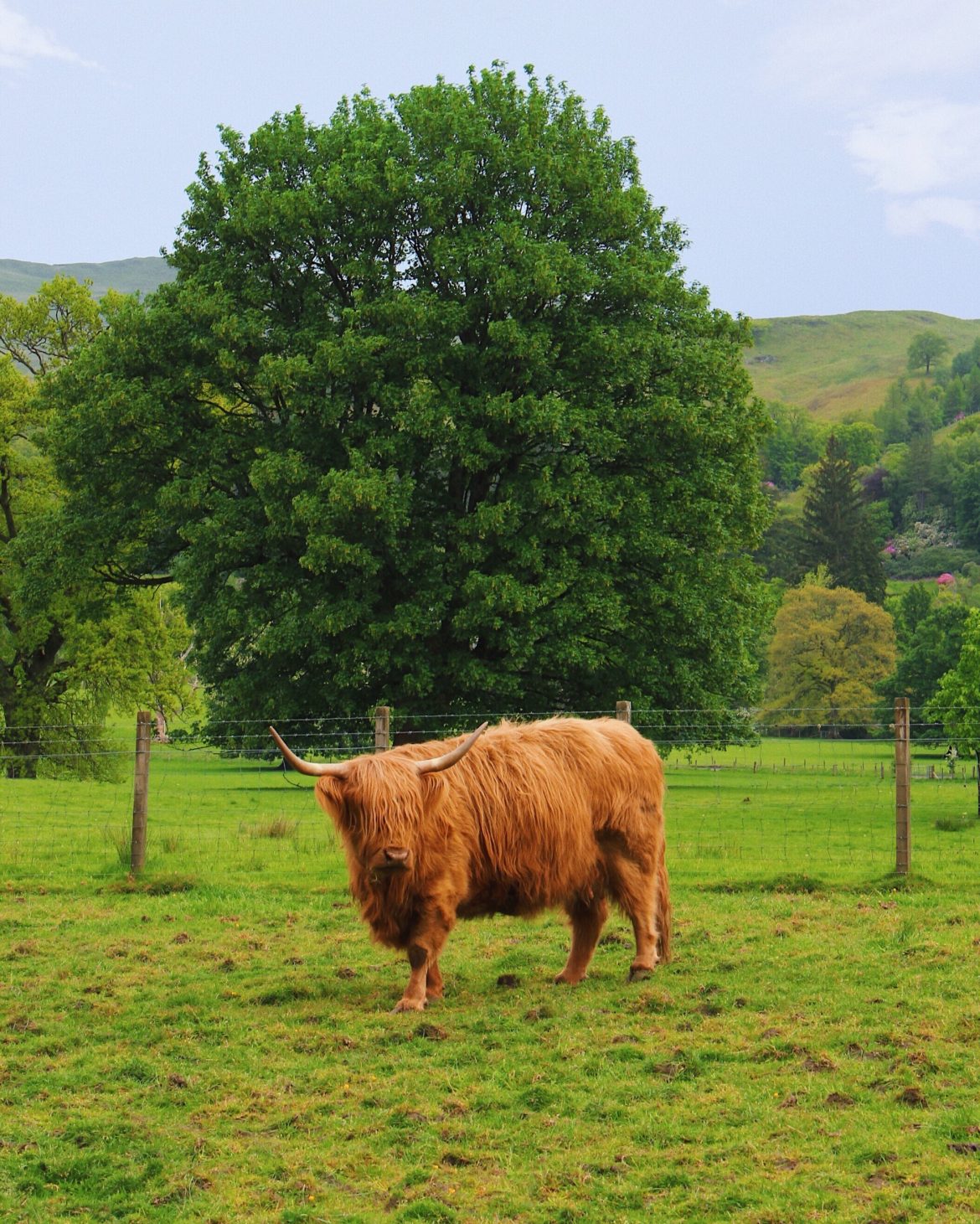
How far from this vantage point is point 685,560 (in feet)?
69.7

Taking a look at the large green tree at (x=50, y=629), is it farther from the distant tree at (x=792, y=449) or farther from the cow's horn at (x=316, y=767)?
the distant tree at (x=792, y=449)

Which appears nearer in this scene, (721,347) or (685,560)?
(685,560)

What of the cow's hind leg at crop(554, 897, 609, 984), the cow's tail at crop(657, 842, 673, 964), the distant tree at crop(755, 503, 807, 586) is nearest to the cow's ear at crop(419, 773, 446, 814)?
the cow's hind leg at crop(554, 897, 609, 984)

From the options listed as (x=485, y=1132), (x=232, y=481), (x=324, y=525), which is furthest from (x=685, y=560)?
(x=485, y=1132)

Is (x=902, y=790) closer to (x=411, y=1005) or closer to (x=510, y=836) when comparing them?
(x=510, y=836)

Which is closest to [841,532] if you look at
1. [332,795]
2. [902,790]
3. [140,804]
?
[902,790]

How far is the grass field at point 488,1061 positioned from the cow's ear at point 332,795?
1194 millimetres

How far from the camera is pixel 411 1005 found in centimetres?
759

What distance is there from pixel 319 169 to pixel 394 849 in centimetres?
1625

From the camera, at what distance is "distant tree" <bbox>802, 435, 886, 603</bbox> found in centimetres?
8025

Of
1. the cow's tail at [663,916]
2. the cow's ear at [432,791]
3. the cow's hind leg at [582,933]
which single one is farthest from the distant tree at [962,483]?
the cow's ear at [432,791]

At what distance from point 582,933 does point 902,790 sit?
4.92 m

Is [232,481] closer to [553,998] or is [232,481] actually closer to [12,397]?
[12,397]

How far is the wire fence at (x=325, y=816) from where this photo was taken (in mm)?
13617
